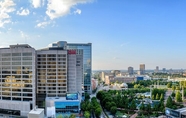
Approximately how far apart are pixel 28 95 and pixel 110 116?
20.8 metres

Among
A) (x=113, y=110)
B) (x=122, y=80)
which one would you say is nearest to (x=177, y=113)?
(x=113, y=110)

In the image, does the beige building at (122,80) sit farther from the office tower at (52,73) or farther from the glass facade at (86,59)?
the office tower at (52,73)

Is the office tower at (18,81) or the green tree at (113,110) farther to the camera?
the office tower at (18,81)

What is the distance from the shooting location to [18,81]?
171 feet

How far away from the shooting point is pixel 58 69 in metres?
56.8

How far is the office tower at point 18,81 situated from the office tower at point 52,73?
5.34 metres

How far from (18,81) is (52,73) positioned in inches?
360

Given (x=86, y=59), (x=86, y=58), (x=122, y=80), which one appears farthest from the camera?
(x=122, y=80)

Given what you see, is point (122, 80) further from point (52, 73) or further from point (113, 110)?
point (113, 110)

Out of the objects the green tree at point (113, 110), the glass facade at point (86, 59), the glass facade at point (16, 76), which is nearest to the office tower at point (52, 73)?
the glass facade at point (16, 76)

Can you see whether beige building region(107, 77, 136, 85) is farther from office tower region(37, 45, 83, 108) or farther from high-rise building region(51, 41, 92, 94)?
office tower region(37, 45, 83, 108)

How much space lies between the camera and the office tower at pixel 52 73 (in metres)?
56.7

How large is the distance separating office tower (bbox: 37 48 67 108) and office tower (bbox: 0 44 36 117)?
534 cm

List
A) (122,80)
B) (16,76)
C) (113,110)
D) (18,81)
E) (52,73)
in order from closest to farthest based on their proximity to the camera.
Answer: (113,110), (18,81), (16,76), (52,73), (122,80)
